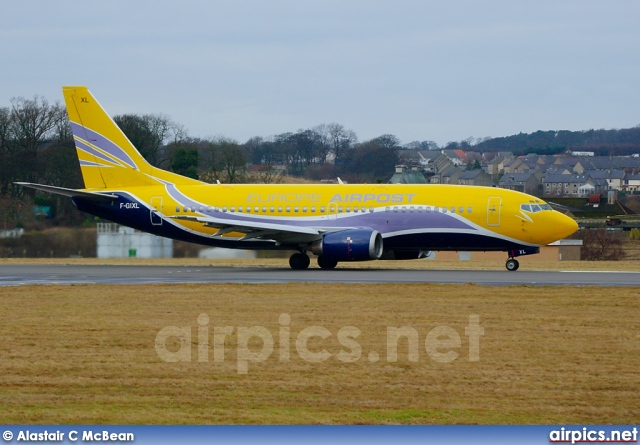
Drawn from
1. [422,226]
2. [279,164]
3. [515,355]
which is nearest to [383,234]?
[422,226]

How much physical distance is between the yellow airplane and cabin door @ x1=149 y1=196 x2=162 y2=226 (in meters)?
0.04

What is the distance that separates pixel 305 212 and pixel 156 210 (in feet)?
20.9

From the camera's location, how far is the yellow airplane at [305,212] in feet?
119

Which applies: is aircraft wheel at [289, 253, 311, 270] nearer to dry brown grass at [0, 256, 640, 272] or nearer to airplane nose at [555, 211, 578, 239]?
dry brown grass at [0, 256, 640, 272]

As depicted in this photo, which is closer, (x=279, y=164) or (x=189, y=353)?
(x=189, y=353)

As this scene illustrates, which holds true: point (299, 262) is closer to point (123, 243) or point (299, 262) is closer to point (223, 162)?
point (123, 243)

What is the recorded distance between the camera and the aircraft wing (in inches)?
1439

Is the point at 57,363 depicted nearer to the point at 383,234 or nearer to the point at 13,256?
the point at 383,234

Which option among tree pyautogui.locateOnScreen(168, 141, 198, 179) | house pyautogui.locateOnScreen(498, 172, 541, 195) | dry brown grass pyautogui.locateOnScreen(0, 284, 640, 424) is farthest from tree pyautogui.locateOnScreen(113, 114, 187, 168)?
house pyautogui.locateOnScreen(498, 172, 541, 195)

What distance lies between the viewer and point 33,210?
4831 cm

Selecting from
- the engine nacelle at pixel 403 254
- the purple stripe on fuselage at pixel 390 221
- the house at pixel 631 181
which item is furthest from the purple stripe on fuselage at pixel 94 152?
the house at pixel 631 181

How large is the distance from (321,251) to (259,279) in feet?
15.9

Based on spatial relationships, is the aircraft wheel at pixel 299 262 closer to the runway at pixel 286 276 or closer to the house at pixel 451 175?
the runway at pixel 286 276

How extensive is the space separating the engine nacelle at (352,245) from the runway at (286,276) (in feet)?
2.07
